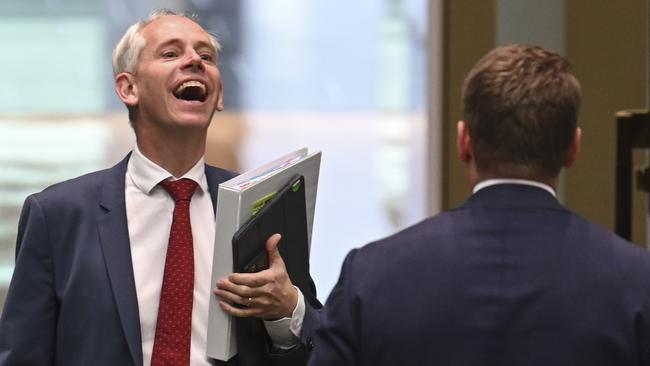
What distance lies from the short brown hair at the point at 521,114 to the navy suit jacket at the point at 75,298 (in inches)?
24.9

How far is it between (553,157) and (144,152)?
2.86 feet

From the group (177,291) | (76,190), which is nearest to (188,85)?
(76,190)

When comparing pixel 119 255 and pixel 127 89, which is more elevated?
pixel 127 89

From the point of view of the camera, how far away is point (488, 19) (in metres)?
4.44

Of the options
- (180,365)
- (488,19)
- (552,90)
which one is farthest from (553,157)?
(488,19)

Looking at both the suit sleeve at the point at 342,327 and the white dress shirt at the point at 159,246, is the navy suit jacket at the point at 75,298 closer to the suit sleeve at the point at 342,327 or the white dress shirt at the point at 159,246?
the white dress shirt at the point at 159,246

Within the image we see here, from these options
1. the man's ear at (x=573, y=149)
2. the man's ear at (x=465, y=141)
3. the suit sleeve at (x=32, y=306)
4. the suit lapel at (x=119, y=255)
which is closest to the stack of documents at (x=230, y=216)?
the suit lapel at (x=119, y=255)

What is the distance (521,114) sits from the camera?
152cm

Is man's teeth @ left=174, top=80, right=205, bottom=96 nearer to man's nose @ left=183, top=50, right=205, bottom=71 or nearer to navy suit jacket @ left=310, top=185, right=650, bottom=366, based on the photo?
man's nose @ left=183, top=50, right=205, bottom=71

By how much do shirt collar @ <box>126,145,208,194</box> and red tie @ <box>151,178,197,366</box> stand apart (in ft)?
0.05

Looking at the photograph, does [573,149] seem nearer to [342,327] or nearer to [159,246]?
[342,327]

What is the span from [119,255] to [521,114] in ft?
2.67

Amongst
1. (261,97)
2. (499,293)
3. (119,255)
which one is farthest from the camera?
(261,97)

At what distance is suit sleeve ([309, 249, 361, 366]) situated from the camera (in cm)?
158
